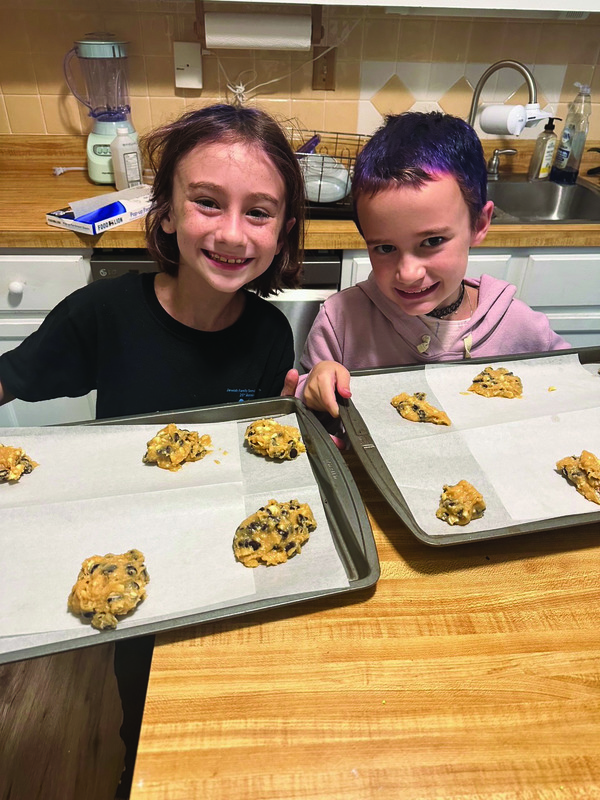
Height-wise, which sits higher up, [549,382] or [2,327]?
[549,382]

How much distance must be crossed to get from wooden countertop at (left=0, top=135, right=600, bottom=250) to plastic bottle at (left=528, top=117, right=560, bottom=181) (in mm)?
558

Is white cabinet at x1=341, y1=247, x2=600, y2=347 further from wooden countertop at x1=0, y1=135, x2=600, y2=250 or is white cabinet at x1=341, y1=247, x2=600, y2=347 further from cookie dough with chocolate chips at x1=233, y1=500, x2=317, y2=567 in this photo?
cookie dough with chocolate chips at x1=233, y1=500, x2=317, y2=567

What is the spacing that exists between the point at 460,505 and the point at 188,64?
2.01m

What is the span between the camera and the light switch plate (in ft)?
6.64

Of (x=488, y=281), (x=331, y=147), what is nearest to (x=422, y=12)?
(x=331, y=147)

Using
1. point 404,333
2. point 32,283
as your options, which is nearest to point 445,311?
point 404,333

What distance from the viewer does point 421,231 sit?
0.89 metres

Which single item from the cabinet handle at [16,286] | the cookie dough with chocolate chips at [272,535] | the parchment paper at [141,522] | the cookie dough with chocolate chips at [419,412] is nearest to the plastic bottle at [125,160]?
the cabinet handle at [16,286]

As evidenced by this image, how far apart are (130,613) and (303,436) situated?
377mm

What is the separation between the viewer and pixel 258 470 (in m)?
0.84

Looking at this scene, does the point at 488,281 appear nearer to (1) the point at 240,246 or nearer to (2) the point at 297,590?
(1) the point at 240,246

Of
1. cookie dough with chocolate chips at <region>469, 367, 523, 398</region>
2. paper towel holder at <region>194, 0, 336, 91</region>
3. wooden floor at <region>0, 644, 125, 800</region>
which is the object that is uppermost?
paper towel holder at <region>194, 0, 336, 91</region>

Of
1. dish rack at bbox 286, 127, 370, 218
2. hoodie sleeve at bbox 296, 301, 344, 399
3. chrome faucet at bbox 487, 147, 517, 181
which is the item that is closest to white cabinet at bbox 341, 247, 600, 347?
dish rack at bbox 286, 127, 370, 218

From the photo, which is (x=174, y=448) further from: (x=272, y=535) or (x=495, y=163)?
(x=495, y=163)
